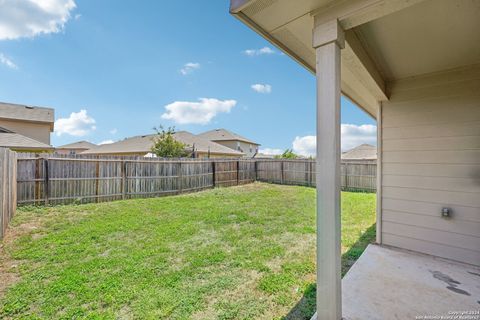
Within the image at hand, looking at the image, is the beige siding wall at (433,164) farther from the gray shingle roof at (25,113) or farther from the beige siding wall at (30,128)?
the beige siding wall at (30,128)

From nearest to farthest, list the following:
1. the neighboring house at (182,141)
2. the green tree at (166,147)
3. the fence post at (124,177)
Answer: the fence post at (124,177) → the green tree at (166,147) → the neighboring house at (182,141)

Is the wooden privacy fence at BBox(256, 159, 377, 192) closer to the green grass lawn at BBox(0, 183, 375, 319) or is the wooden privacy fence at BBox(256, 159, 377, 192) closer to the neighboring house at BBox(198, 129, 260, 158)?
the green grass lawn at BBox(0, 183, 375, 319)

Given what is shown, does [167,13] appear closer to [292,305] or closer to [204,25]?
[204,25]

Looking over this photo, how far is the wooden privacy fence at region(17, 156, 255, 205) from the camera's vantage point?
20.1ft

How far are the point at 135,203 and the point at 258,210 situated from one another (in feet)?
13.2

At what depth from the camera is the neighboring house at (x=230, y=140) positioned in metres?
26.2

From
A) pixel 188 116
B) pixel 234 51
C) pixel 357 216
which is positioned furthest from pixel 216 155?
pixel 357 216

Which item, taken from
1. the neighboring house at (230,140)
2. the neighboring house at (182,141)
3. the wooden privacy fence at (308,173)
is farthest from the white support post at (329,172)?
the neighboring house at (230,140)

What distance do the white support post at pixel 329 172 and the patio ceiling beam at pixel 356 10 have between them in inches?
2.3

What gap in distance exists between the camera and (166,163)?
8969 mm

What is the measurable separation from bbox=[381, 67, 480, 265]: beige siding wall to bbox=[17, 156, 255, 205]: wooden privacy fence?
7652 millimetres

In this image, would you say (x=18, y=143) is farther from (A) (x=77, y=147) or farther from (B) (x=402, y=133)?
(A) (x=77, y=147)

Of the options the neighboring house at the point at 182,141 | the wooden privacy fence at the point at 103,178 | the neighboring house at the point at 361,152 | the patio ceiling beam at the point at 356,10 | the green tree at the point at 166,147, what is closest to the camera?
the patio ceiling beam at the point at 356,10

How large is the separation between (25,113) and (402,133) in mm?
20873
